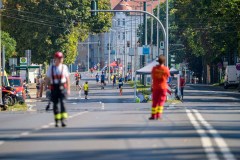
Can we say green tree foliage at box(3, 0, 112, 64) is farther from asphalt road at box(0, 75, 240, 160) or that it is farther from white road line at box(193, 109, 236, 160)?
white road line at box(193, 109, 236, 160)

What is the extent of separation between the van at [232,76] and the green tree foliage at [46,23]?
1658 cm

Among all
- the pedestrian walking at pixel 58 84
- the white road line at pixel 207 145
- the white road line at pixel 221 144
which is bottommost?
the white road line at pixel 221 144

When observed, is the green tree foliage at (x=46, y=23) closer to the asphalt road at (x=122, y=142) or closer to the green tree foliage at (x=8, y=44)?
the green tree foliage at (x=8, y=44)

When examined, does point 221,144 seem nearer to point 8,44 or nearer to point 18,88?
point 18,88

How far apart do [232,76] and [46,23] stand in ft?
76.2

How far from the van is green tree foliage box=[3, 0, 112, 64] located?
16.6 meters

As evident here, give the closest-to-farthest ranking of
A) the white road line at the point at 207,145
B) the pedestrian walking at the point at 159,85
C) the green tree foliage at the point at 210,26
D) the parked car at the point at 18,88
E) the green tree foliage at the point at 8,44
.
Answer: the white road line at the point at 207,145 → the pedestrian walking at the point at 159,85 → the parked car at the point at 18,88 → the green tree foliage at the point at 210,26 → the green tree foliage at the point at 8,44

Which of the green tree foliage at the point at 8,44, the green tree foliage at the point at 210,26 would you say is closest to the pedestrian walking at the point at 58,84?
the green tree foliage at the point at 210,26

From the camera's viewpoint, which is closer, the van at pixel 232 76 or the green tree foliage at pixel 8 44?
the green tree foliage at pixel 8 44

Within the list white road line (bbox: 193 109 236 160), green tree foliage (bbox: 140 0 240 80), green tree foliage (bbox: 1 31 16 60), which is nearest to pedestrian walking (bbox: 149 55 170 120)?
white road line (bbox: 193 109 236 160)

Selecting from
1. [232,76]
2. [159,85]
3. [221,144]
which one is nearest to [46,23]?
[232,76]

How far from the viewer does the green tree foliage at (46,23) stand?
272ft

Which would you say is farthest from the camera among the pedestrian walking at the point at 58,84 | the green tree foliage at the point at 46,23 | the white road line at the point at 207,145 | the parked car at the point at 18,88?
the green tree foliage at the point at 46,23

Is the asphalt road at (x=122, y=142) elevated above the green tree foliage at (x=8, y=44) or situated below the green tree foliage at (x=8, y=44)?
below
